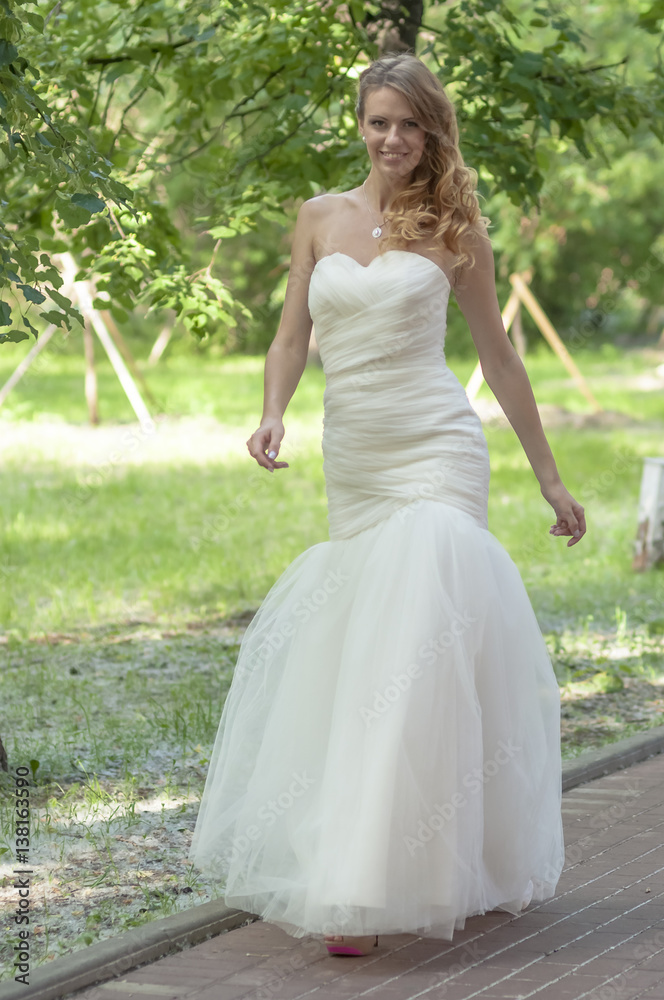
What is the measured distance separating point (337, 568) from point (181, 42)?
12.6ft

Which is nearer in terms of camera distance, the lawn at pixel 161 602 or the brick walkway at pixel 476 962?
the brick walkway at pixel 476 962

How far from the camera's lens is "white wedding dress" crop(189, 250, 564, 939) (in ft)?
10.0

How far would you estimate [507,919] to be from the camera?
11.4 feet

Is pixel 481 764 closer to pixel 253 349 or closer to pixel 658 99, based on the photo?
pixel 658 99

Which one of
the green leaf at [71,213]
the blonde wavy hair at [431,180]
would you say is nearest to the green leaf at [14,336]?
the green leaf at [71,213]

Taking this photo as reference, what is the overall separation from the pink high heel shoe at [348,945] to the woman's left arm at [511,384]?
125 centimetres

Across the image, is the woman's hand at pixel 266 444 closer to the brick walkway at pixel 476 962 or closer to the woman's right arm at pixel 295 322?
the woman's right arm at pixel 295 322

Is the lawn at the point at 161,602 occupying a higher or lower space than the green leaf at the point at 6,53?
lower

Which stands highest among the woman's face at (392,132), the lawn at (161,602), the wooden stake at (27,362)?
the woman's face at (392,132)

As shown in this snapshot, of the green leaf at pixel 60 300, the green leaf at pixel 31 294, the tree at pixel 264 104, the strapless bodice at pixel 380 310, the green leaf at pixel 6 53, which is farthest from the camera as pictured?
the tree at pixel 264 104

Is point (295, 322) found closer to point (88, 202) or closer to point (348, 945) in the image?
point (88, 202)

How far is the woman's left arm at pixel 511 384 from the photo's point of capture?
3477 mm

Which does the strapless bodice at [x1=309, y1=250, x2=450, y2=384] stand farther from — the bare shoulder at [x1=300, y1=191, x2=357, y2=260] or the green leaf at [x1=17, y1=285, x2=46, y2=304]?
the green leaf at [x1=17, y1=285, x2=46, y2=304]

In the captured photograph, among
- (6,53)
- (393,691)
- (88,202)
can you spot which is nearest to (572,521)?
(393,691)
